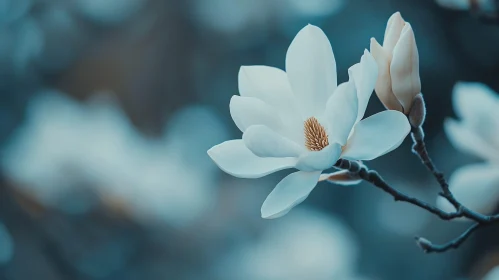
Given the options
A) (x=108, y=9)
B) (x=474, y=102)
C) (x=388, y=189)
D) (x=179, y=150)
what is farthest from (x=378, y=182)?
(x=108, y=9)

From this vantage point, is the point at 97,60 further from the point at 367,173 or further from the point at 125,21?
the point at 367,173

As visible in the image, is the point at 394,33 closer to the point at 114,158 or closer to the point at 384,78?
the point at 384,78

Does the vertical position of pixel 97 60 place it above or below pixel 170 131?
above

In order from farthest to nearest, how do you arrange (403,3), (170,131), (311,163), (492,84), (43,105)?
(170,131), (43,105), (403,3), (492,84), (311,163)

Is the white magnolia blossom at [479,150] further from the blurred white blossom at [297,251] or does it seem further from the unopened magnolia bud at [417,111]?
the blurred white blossom at [297,251]

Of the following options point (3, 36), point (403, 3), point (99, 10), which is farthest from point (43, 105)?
point (403, 3)

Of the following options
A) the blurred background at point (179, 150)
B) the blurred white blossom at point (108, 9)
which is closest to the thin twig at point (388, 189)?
the blurred background at point (179, 150)

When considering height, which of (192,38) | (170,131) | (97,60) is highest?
(97,60)
